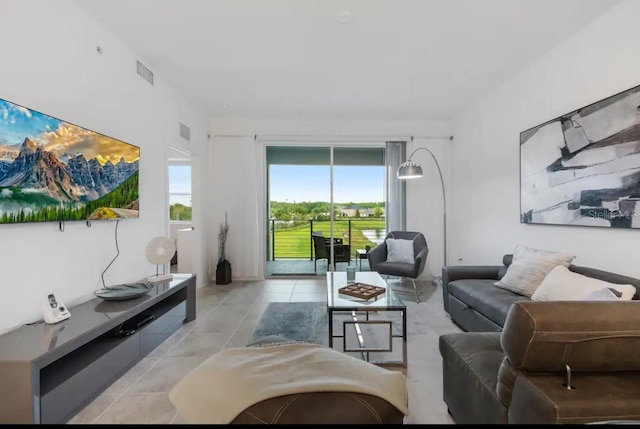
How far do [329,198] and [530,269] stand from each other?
3.40 m

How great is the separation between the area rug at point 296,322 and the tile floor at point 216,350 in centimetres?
13

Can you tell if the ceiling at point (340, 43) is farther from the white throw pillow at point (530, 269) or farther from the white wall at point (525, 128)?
the white throw pillow at point (530, 269)

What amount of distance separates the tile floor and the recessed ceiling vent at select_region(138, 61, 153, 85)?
2.71 meters

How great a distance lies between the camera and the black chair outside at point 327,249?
5.27 m

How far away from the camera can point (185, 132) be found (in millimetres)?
4195

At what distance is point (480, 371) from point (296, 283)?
3768 mm

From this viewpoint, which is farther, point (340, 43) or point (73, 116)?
point (340, 43)

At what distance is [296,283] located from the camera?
5.02 m

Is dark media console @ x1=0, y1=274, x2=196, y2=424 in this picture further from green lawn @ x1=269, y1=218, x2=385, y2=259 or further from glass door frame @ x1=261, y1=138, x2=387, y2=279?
green lawn @ x1=269, y1=218, x2=385, y2=259

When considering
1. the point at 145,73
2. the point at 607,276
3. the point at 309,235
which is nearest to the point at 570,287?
the point at 607,276

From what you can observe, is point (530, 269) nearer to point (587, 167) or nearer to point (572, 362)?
point (587, 167)

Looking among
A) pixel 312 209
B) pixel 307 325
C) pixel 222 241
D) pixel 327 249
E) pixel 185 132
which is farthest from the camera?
pixel 312 209

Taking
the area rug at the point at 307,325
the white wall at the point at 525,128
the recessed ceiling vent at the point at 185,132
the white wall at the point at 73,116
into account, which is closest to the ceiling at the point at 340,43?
the white wall at the point at 525,128

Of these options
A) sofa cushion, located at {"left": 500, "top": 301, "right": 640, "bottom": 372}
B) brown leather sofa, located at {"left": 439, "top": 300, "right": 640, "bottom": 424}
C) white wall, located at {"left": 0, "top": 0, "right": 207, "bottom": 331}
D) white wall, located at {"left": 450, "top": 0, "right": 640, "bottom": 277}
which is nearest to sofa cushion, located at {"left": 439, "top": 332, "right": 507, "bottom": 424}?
brown leather sofa, located at {"left": 439, "top": 300, "right": 640, "bottom": 424}
